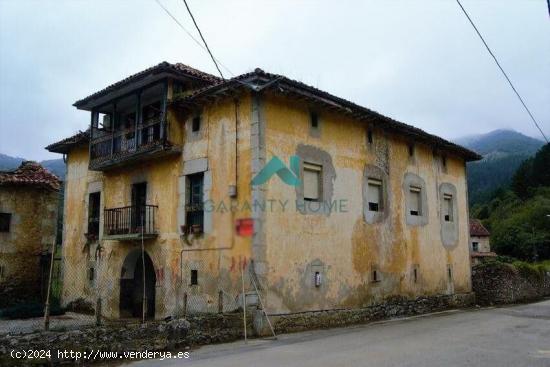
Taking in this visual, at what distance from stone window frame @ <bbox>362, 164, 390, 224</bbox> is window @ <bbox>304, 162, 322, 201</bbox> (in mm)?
2124

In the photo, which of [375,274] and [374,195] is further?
[374,195]

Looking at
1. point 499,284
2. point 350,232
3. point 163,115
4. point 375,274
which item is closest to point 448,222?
point 499,284

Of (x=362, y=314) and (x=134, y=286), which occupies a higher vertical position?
(x=134, y=286)

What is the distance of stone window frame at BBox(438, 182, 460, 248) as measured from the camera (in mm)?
19531

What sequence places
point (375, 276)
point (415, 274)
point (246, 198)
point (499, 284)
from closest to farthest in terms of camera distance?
point (246, 198), point (375, 276), point (415, 274), point (499, 284)

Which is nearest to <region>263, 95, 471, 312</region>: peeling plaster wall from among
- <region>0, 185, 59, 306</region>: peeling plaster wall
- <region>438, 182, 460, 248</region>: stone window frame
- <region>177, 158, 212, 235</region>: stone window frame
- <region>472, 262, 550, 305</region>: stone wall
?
<region>438, 182, 460, 248</region>: stone window frame

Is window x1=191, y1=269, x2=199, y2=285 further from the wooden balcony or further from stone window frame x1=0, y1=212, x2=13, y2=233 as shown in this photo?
stone window frame x1=0, y1=212, x2=13, y2=233

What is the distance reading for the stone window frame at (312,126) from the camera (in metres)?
14.1

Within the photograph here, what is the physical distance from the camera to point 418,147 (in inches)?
736

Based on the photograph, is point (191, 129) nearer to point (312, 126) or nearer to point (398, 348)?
point (312, 126)

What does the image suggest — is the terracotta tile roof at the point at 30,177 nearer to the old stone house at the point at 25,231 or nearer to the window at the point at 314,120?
the old stone house at the point at 25,231

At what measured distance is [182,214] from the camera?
46.4 ft

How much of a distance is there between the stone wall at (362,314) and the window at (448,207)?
3.05m

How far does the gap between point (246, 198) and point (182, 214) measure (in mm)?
2501
